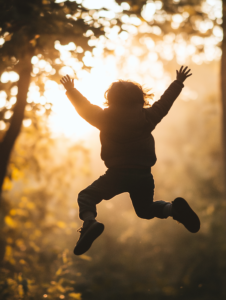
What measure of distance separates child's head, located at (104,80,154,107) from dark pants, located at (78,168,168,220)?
60 cm

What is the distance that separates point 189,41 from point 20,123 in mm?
4799

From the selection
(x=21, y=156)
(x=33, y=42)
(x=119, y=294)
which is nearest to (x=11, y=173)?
(x=21, y=156)

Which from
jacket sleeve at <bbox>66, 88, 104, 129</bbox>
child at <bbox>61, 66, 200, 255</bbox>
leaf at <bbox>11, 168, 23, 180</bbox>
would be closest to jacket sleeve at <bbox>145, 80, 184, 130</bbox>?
child at <bbox>61, 66, 200, 255</bbox>

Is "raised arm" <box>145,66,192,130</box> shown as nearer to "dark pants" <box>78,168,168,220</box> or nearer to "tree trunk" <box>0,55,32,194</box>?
"dark pants" <box>78,168,168,220</box>

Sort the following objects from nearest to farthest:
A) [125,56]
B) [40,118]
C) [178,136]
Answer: [40,118]
[125,56]
[178,136]

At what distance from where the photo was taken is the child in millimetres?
2324

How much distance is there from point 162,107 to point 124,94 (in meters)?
0.36

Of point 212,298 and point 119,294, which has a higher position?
point 119,294

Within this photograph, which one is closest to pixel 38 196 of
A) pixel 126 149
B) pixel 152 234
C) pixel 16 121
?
pixel 16 121

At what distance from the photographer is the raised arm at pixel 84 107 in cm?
238

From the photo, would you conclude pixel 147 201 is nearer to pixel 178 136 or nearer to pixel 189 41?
pixel 189 41

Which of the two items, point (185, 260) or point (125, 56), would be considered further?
point (185, 260)

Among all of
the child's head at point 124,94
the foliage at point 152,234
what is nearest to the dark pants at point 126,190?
the child's head at point 124,94

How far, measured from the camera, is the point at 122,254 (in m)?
18.6
